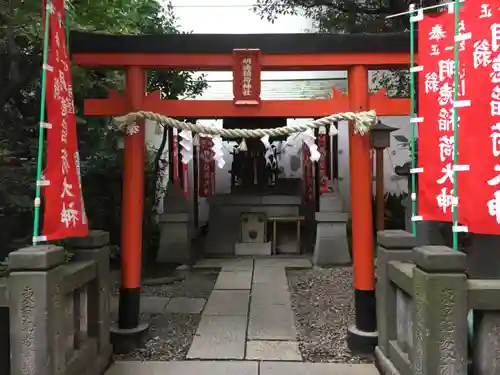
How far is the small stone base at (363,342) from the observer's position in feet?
16.1

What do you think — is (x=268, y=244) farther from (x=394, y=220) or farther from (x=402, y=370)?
(x=402, y=370)

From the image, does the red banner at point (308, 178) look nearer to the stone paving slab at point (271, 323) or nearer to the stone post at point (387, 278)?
the stone paving slab at point (271, 323)

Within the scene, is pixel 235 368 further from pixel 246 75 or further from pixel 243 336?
pixel 246 75

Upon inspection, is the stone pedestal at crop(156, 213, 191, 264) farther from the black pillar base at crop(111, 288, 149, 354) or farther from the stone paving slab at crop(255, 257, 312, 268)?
the black pillar base at crop(111, 288, 149, 354)

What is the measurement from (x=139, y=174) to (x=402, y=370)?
3.20 meters

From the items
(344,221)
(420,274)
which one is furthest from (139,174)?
(344,221)

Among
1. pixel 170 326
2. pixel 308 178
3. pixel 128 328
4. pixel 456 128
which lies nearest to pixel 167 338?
pixel 170 326

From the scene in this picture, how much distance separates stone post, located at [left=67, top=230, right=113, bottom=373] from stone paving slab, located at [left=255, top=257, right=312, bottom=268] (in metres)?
5.53

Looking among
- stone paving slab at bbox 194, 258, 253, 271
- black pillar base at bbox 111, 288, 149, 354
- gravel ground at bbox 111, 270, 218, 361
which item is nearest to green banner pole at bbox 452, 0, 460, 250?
gravel ground at bbox 111, 270, 218, 361

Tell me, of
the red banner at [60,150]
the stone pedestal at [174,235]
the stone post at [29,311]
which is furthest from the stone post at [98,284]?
the stone pedestal at [174,235]

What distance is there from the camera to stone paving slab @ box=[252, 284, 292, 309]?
695cm

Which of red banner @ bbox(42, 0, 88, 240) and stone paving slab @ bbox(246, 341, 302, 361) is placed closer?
red banner @ bbox(42, 0, 88, 240)

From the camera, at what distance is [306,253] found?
37.0 ft

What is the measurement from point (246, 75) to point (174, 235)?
614cm
